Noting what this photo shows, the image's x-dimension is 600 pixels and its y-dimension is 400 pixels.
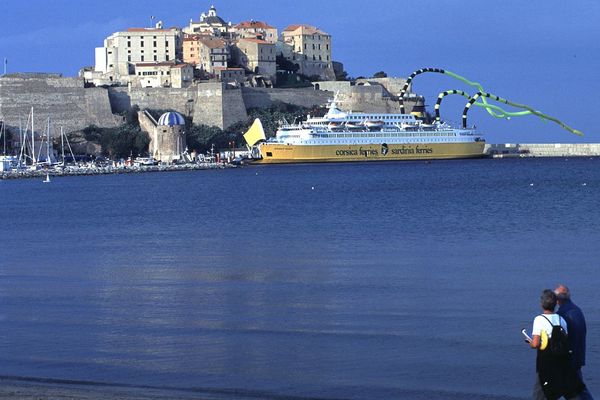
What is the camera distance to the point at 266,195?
3434cm

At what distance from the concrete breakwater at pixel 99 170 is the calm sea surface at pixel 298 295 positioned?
2601 centimetres

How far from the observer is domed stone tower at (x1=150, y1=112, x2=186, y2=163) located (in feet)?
188

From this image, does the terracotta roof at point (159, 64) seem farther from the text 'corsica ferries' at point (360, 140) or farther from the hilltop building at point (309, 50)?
the hilltop building at point (309, 50)

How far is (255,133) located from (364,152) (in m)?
5.61

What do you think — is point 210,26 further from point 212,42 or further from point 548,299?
point 548,299

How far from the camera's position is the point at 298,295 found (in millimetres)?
12023

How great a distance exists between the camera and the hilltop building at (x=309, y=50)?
68.6m

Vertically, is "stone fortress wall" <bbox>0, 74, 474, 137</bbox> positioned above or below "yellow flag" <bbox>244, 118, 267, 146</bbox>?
above

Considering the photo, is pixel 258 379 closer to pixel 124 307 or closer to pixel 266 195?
pixel 124 307

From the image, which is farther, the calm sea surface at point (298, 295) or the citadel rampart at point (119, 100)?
A: the citadel rampart at point (119, 100)

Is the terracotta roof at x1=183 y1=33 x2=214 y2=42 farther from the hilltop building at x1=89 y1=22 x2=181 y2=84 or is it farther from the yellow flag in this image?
the yellow flag

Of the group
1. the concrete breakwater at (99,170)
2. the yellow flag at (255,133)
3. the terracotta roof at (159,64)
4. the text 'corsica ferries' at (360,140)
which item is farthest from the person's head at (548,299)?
the terracotta roof at (159,64)

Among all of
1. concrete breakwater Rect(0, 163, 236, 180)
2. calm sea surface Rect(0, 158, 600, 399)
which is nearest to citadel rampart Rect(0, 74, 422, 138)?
concrete breakwater Rect(0, 163, 236, 180)

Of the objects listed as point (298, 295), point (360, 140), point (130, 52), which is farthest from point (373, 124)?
point (298, 295)
